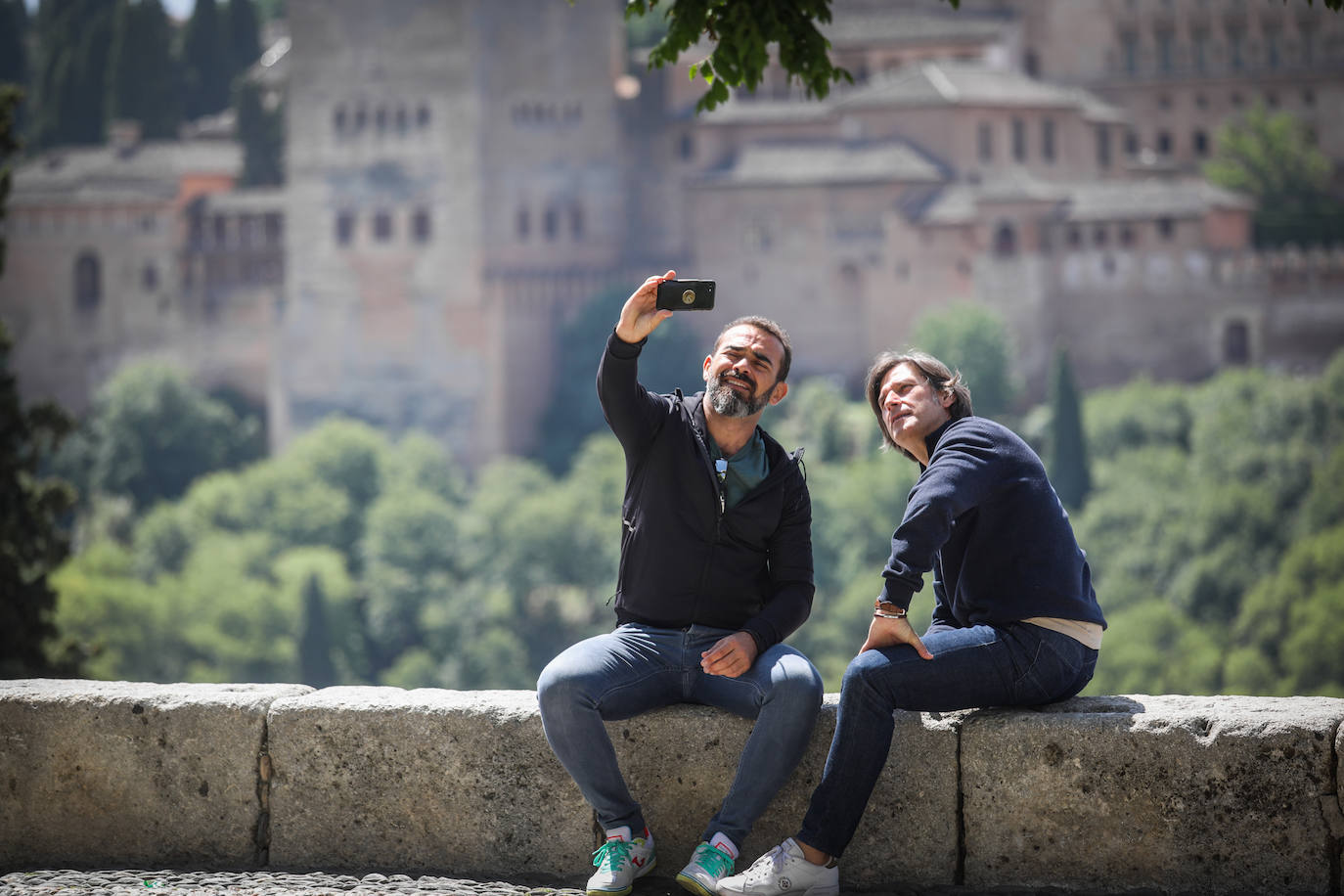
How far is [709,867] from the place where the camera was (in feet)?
12.8

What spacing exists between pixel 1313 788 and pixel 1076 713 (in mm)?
446

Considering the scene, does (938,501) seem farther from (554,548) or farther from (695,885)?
(554,548)

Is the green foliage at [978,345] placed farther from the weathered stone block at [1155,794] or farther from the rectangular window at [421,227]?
the weathered stone block at [1155,794]

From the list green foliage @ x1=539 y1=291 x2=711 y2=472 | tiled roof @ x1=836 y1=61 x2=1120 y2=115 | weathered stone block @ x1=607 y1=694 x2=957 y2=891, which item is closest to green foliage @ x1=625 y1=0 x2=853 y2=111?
weathered stone block @ x1=607 y1=694 x2=957 y2=891

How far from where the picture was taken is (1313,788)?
385 centimetres

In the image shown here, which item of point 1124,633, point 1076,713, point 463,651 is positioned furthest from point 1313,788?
point 463,651

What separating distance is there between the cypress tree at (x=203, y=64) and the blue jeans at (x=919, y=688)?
44.9 meters

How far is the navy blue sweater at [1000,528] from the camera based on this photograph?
390cm

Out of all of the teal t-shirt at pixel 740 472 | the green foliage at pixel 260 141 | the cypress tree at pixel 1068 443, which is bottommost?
the cypress tree at pixel 1068 443

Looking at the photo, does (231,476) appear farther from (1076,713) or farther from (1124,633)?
(1076,713)

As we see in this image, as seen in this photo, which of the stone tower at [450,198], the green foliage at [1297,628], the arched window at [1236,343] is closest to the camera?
the green foliage at [1297,628]

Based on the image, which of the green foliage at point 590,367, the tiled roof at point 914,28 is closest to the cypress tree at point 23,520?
the green foliage at point 590,367

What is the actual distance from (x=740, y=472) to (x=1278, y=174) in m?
40.7

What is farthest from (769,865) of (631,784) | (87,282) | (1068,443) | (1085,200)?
(87,282)
